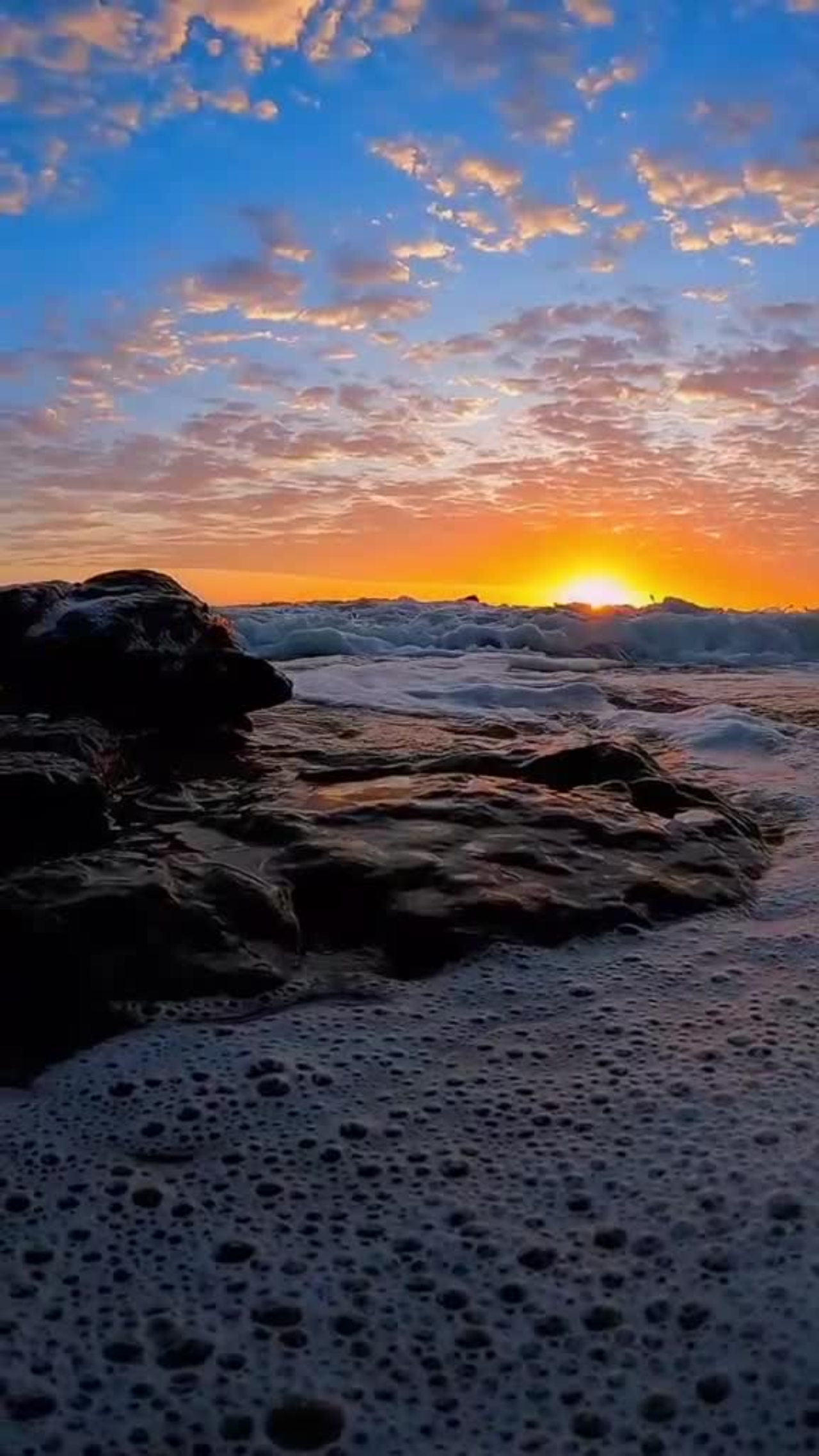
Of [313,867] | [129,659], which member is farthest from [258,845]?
[129,659]

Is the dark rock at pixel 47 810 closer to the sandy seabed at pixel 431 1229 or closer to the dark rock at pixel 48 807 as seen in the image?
the dark rock at pixel 48 807

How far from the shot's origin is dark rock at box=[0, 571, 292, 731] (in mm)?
4934

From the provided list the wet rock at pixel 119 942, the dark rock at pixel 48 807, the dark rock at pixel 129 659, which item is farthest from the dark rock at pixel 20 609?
the wet rock at pixel 119 942

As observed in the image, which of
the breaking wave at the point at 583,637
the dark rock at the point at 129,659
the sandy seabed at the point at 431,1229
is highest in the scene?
the breaking wave at the point at 583,637

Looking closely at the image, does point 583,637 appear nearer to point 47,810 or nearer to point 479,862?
point 479,862

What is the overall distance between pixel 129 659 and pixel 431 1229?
380 centimetres

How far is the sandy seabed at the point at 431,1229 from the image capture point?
124 cm

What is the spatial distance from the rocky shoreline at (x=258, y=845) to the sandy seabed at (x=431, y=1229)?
192 millimetres

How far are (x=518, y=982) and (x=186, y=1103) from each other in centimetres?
83

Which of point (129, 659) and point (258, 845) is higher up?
point (129, 659)

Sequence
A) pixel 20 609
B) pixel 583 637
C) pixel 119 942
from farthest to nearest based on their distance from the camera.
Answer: pixel 583 637
pixel 20 609
pixel 119 942

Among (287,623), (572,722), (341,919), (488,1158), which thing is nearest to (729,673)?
(572,722)

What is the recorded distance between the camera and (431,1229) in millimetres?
1537

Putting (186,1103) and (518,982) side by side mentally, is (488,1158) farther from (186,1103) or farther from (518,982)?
(518,982)
